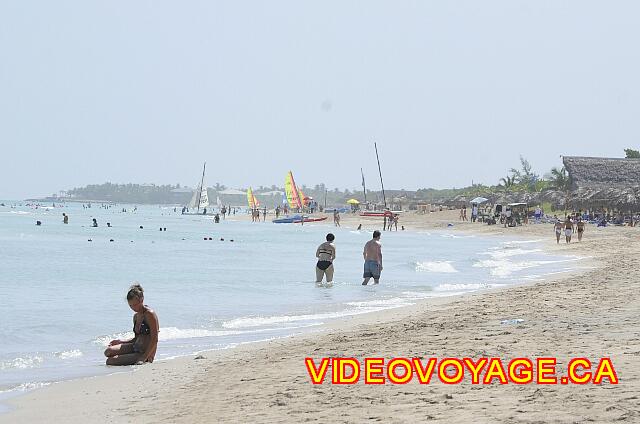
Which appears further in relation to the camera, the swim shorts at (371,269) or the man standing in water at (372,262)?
the swim shorts at (371,269)

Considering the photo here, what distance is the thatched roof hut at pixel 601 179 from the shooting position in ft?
174

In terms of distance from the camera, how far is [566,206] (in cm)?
5600

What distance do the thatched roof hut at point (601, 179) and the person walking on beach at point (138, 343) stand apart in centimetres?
4646

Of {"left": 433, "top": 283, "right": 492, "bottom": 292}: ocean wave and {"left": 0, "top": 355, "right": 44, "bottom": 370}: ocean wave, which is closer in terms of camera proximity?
{"left": 0, "top": 355, "right": 44, "bottom": 370}: ocean wave

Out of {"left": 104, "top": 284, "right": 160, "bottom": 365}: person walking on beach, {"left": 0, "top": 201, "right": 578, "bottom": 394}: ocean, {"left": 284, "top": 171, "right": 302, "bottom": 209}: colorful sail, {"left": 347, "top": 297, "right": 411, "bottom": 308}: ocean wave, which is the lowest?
{"left": 0, "top": 201, "right": 578, "bottom": 394}: ocean

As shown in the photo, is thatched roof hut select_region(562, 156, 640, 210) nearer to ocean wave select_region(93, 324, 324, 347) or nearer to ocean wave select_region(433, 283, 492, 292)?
ocean wave select_region(433, 283, 492, 292)

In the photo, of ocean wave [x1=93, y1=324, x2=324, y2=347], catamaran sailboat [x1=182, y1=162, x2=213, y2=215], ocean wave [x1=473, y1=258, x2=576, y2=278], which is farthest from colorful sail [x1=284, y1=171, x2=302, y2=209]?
ocean wave [x1=93, y1=324, x2=324, y2=347]

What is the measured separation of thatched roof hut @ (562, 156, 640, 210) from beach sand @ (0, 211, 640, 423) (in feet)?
139

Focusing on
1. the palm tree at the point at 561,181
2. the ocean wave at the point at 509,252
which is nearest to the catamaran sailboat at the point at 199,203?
the palm tree at the point at 561,181

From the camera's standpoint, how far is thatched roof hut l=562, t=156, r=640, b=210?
174 feet

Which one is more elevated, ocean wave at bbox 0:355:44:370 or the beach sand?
the beach sand

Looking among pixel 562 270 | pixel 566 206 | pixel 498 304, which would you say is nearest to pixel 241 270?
pixel 562 270

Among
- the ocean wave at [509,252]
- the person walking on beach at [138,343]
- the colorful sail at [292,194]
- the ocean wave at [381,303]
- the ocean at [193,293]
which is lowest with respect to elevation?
the ocean at [193,293]

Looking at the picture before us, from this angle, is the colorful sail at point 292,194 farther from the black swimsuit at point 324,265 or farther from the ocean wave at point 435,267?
the black swimsuit at point 324,265
